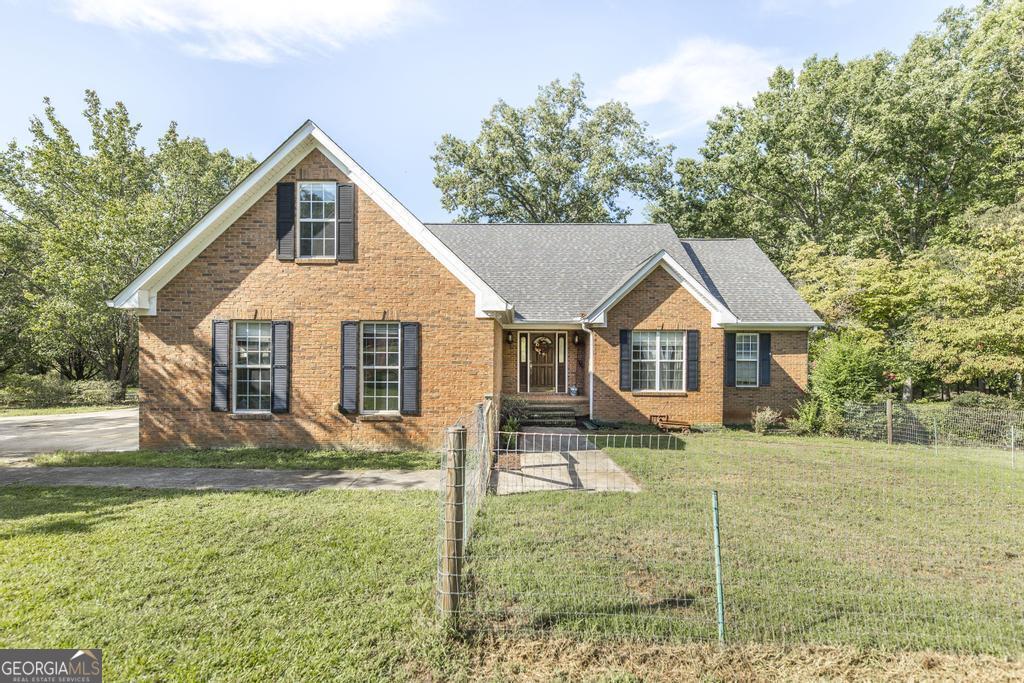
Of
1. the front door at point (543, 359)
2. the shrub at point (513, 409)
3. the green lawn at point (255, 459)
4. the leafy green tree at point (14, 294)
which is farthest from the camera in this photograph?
the leafy green tree at point (14, 294)

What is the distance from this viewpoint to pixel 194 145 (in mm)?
37312

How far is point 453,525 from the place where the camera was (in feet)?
13.3

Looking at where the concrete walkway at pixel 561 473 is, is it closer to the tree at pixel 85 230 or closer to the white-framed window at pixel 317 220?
the white-framed window at pixel 317 220

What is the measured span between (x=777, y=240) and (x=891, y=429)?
20629 millimetres

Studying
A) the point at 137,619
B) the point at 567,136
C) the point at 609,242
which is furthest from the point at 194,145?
the point at 137,619

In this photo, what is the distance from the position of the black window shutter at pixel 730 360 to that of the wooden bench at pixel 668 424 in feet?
8.67

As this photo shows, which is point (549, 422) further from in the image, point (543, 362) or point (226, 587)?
point (226, 587)

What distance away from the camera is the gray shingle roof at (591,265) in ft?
54.9

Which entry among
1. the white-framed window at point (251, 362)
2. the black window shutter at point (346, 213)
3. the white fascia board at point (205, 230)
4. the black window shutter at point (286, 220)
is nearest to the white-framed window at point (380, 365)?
the black window shutter at point (346, 213)

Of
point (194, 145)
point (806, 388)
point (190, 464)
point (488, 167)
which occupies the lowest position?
point (190, 464)

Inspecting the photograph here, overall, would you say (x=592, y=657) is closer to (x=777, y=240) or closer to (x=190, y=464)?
(x=190, y=464)

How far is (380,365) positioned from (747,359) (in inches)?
472

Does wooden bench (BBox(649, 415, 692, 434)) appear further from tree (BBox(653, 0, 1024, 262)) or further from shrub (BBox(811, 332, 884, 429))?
tree (BBox(653, 0, 1024, 262))

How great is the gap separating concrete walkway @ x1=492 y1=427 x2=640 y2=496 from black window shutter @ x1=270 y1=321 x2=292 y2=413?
5109 millimetres
